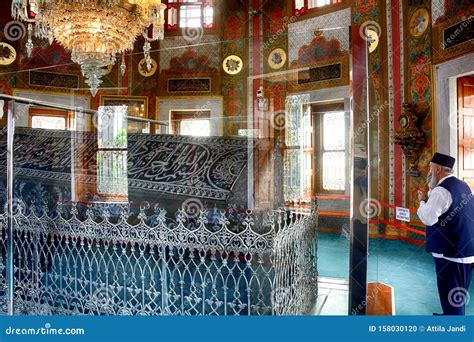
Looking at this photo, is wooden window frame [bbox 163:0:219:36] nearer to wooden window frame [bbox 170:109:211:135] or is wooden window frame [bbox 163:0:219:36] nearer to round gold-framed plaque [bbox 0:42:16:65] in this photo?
wooden window frame [bbox 170:109:211:135]

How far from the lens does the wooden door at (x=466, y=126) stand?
323 cm

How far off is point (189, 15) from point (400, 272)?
3.59 m

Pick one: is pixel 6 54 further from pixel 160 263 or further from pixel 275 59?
pixel 160 263

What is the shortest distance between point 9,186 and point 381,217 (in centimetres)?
368

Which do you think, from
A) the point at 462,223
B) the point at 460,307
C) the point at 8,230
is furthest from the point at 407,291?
the point at 8,230

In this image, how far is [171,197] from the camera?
177 cm

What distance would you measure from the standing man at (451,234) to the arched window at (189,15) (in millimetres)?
3210

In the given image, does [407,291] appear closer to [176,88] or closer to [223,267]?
[223,267]

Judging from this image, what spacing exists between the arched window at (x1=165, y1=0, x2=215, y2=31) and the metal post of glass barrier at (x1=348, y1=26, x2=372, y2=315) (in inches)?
127

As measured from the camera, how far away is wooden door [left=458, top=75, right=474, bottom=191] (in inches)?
127

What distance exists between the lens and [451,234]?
1.78m
